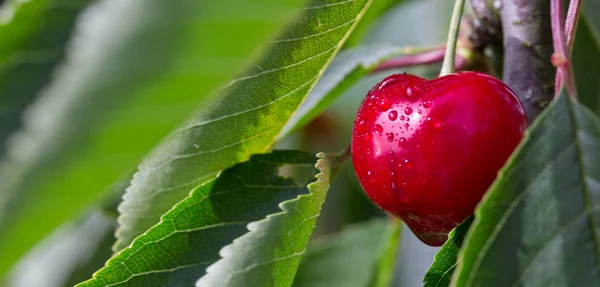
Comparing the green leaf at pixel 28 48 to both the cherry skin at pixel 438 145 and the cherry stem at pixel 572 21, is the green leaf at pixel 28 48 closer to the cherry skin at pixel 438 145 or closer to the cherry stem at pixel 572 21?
the cherry skin at pixel 438 145

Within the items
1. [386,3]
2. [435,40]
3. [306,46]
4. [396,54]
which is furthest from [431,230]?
[435,40]

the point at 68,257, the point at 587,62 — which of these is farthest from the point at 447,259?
the point at 68,257

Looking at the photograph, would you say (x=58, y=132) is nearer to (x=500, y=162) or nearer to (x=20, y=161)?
(x=20, y=161)

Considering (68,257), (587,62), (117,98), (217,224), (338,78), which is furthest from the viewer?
(68,257)

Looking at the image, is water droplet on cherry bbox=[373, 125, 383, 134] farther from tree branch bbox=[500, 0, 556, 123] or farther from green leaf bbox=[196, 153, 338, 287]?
tree branch bbox=[500, 0, 556, 123]

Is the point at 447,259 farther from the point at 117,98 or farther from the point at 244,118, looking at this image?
the point at 117,98

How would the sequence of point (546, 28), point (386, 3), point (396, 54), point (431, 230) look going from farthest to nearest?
point (386, 3), point (396, 54), point (546, 28), point (431, 230)
